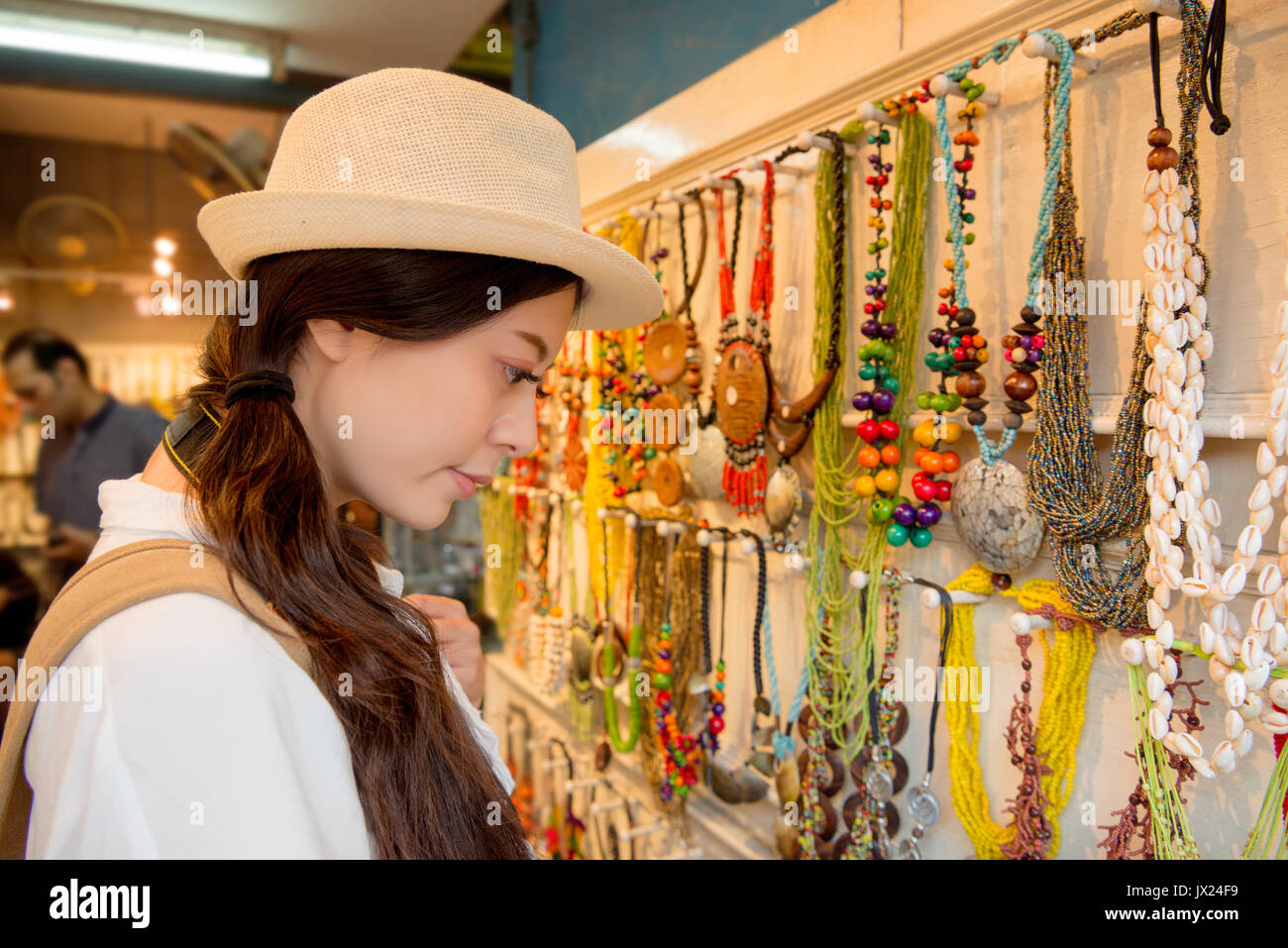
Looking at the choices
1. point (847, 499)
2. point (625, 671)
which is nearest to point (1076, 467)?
point (847, 499)

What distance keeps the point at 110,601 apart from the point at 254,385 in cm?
23

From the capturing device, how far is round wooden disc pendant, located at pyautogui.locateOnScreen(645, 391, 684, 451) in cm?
160

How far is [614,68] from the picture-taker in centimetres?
203

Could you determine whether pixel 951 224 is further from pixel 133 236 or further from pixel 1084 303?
pixel 133 236

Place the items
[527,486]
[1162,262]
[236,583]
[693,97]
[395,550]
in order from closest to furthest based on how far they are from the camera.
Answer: [236,583], [1162,262], [693,97], [527,486], [395,550]

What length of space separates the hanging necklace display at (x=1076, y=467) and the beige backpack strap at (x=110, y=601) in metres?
0.79

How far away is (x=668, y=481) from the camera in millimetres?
1635

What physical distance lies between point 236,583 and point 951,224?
2.94 feet

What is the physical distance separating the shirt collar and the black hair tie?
0.10 m

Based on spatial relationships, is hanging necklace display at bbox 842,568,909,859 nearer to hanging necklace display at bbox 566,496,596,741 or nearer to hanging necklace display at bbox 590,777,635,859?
hanging necklace display at bbox 590,777,635,859

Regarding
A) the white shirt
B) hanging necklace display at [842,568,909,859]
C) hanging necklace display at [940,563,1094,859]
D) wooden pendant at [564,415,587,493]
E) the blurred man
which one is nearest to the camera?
the white shirt

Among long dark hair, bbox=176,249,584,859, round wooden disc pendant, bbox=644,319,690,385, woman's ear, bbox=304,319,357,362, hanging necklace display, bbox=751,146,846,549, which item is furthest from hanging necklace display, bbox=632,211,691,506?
woman's ear, bbox=304,319,357,362

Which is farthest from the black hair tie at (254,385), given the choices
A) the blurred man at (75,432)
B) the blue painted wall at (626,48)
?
the blurred man at (75,432)

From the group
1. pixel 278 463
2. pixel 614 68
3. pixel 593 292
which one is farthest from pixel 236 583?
pixel 614 68
